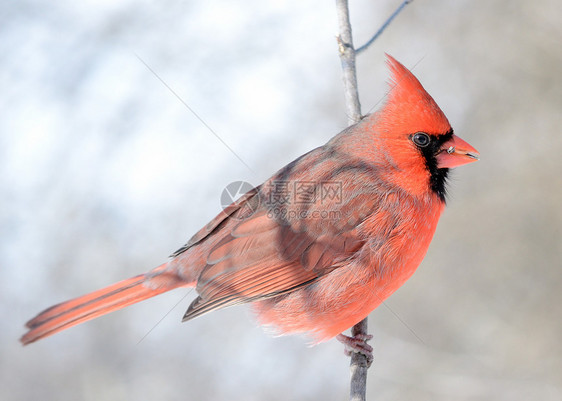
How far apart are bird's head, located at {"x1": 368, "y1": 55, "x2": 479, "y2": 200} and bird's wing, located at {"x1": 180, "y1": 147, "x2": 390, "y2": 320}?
0.12m

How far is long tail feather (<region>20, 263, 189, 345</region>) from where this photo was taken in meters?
2.05

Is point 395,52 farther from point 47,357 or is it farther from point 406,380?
point 47,357

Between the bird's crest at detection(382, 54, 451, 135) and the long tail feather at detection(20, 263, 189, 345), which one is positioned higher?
the bird's crest at detection(382, 54, 451, 135)

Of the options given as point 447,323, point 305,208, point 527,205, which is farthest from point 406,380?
point 305,208

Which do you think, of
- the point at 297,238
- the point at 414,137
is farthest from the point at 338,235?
the point at 414,137

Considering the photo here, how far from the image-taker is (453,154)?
82.0 inches

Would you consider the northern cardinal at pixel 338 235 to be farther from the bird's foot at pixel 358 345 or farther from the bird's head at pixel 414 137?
the bird's foot at pixel 358 345

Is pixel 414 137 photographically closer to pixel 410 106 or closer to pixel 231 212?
pixel 410 106

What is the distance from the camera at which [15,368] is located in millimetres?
3988

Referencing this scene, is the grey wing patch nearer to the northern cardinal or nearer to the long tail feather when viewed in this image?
the northern cardinal

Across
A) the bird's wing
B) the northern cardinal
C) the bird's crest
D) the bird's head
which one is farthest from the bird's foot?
the bird's crest

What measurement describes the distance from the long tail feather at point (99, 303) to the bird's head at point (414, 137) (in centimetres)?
88

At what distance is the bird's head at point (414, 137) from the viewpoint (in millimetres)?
1995

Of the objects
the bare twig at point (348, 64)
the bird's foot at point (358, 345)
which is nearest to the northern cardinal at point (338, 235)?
the bird's foot at point (358, 345)
